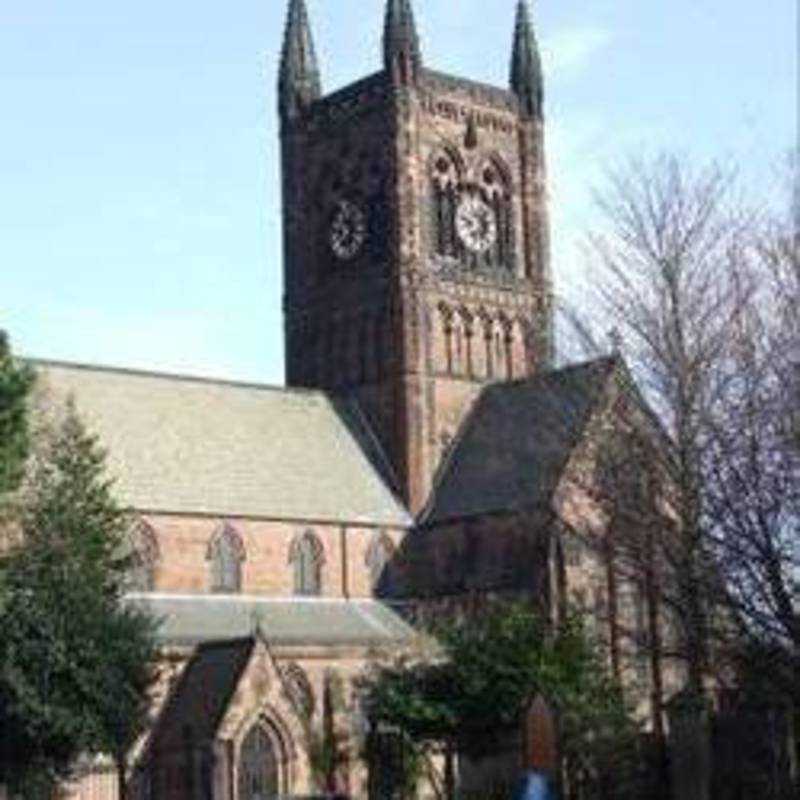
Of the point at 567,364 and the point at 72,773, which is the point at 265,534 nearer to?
the point at 72,773

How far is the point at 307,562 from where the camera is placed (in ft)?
227

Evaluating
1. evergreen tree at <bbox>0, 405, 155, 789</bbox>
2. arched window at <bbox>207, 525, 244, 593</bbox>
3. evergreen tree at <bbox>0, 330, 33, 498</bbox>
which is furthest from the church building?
evergreen tree at <bbox>0, 330, 33, 498</bbox>

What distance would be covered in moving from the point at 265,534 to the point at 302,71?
23.0 m

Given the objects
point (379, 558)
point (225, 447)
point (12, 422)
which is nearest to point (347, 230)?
point (225, 447)

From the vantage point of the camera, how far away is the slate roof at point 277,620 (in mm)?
63103

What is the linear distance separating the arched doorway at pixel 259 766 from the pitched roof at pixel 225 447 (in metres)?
9.93

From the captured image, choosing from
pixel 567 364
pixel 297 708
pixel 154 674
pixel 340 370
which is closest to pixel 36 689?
pixel 154 674

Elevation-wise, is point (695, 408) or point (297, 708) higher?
point (695, 408)

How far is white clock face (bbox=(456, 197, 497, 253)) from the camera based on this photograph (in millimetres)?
76375

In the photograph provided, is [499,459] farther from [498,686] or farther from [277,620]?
[498,686]

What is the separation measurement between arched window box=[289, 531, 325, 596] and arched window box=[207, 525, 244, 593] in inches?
90.4

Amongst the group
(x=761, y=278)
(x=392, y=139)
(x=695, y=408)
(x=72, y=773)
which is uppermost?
(x=392, y=139)

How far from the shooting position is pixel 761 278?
35.4m

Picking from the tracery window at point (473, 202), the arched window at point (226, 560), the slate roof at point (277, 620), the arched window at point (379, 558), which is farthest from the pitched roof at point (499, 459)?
the arched window at point (226, 560)
